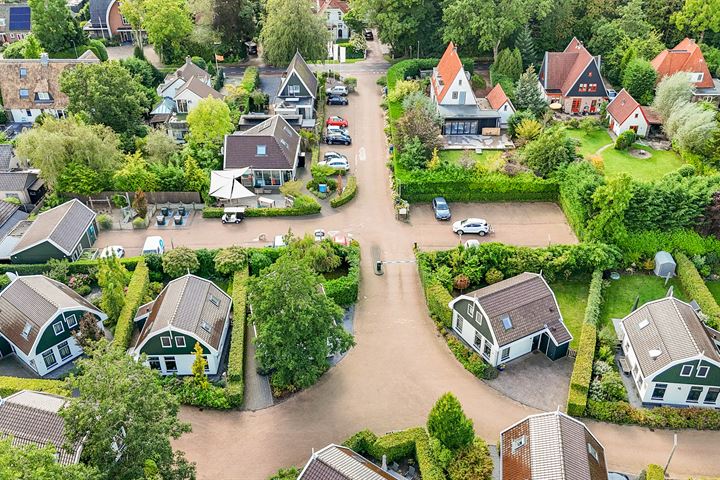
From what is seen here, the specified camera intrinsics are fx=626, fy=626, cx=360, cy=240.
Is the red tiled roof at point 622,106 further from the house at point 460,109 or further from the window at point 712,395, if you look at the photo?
the window at point 712,395

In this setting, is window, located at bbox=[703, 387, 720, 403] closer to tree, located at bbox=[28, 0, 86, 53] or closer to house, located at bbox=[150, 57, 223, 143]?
house, located at bbox=[150, 57, 223, 143]

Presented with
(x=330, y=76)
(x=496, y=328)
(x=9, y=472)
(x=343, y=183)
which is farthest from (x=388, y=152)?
(x=9, y=472)

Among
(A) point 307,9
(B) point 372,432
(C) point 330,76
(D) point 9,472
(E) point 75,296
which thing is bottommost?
(B) point 372,432

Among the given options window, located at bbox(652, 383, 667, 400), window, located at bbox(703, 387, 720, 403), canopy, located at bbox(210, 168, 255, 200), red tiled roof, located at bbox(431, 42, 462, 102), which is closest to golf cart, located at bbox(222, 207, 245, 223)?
canopy, located at bbox(210, 168, 255, 200)

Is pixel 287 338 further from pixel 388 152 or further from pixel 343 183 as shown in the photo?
pixel 388 152

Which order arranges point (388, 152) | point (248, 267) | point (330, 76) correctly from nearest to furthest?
point (248, 267)
point (388, 152)
point (330, 76)
